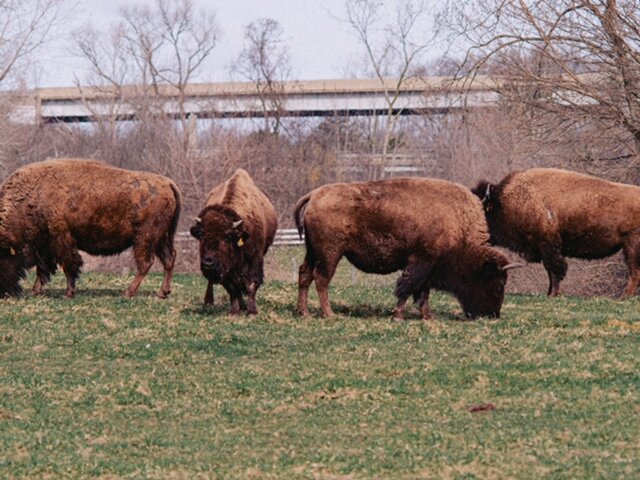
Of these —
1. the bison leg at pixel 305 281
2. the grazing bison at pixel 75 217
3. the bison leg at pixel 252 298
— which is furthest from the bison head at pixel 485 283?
the grazing bison at pixel 75 217

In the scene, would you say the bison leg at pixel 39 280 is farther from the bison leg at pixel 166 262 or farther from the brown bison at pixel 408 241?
the brown bison at pixel 408 241

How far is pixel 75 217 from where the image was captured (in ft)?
59.9

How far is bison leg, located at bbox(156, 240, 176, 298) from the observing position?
18.7 metres

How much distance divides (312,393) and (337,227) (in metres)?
4.73

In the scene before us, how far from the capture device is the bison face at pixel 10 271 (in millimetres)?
18312

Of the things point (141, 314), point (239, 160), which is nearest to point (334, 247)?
point (141, 314)

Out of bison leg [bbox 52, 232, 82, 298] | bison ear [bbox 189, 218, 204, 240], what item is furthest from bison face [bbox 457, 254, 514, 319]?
bison leg [bbox 52, 232, 82, 298]

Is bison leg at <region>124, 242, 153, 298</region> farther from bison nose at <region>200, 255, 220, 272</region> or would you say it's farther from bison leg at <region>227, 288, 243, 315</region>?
bison nose at <region>200, 255, 220, 272</region>

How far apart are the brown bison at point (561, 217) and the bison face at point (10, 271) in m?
8.37

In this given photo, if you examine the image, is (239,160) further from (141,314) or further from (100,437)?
(100,437)

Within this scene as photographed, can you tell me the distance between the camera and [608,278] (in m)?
29.0

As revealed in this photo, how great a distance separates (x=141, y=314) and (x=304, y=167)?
4396cm

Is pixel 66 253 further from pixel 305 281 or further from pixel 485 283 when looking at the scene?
pixel 485 283

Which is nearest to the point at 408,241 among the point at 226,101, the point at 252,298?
the point at 252,298
